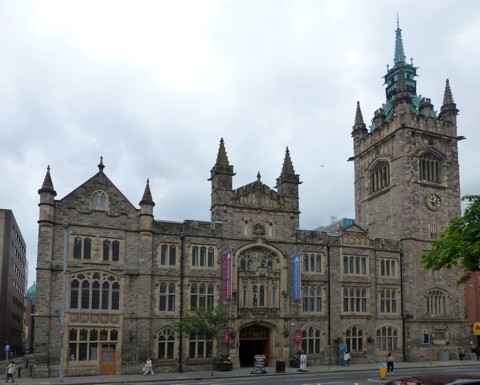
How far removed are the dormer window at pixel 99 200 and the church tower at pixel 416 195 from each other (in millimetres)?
29429

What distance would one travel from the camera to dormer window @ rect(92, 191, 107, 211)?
1666 inches

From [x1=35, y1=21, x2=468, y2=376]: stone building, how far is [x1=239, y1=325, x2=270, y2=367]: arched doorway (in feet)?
0.30

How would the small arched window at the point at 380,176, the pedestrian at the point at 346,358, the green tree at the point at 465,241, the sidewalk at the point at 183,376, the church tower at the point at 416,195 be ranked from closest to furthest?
1. the green tree at the point at 465,241
2. the sidewalk at the point at 183,376
3. the pedestrian at the point at 346,358
4. the church tower at the point at 416,195
5. the small arched window at the point at 380,176

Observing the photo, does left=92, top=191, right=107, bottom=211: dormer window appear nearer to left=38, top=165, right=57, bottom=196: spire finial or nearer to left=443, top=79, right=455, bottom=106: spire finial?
left=38, top=165, right=57, bottom=196: spire finial

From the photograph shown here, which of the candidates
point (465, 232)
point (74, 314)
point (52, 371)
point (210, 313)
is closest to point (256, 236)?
point (210, 313)

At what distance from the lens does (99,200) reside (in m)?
42.5

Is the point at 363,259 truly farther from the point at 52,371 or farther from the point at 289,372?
the point at 52,371

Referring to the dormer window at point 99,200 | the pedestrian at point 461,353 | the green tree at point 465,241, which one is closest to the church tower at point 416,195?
the pedestrian at point 461,353

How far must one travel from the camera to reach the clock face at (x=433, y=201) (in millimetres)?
56438

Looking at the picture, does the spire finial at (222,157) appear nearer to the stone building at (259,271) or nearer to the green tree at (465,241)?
the stone building at (259,271)

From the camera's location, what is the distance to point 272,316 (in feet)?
153

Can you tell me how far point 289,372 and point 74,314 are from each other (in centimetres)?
1674

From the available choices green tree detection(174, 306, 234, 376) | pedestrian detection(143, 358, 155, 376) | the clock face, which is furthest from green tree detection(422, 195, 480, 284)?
the clock face

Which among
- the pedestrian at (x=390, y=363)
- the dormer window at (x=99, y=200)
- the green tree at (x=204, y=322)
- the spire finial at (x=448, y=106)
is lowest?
the pedestrian at (x=390, y=363)
